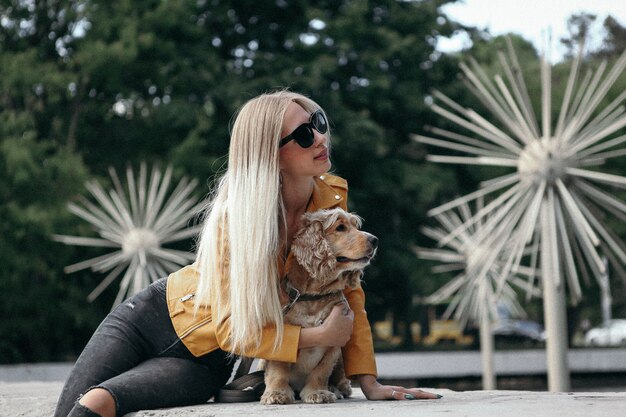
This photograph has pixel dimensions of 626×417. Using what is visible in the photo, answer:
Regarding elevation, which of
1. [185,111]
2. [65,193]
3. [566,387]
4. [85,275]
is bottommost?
[566,387]

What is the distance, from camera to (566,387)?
675 inches

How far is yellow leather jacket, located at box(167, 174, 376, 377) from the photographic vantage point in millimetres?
4848

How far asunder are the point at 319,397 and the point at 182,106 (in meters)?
26.1

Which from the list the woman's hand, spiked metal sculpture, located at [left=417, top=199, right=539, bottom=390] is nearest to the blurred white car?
spiked metal sculpture, located at [left=417, top=199, right=539, bottom=390]

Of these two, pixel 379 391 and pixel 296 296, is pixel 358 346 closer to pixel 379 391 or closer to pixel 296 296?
pixel 379 391

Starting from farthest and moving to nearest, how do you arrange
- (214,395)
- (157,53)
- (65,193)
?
(157,53), (65,193), (214,395)

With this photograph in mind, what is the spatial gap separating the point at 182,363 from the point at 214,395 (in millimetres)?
402

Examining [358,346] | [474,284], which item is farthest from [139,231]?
[358,346]

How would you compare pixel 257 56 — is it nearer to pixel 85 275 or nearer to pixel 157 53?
pixel 157 53

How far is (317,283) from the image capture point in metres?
4.91

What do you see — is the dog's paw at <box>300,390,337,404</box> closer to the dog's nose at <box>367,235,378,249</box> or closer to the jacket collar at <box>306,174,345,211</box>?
the dog's nose at <box>367,235,378,249</box>

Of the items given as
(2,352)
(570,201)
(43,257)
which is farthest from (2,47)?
(570,201)

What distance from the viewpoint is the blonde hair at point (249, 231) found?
4.80 m

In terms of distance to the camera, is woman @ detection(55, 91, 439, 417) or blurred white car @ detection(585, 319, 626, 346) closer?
woman @ detection(55, 91, 439, 417)
